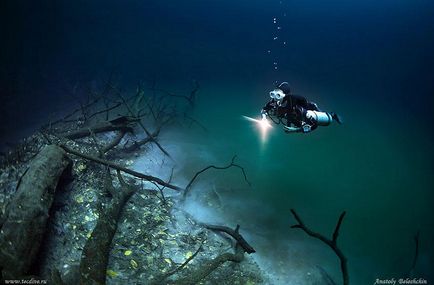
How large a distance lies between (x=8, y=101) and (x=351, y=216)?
1406 centimetres

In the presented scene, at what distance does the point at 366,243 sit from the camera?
274 inches

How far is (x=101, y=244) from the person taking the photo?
189 inches

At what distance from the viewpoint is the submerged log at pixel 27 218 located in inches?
151

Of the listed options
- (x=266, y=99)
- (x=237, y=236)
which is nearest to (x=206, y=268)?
(x=237, y=236)

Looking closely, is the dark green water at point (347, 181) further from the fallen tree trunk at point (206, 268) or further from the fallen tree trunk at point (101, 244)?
the fallen tree trunk at point (101, 244)

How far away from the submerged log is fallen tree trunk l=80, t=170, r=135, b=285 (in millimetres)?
732

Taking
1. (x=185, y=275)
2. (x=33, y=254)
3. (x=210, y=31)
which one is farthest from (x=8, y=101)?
(x=210, y=31)

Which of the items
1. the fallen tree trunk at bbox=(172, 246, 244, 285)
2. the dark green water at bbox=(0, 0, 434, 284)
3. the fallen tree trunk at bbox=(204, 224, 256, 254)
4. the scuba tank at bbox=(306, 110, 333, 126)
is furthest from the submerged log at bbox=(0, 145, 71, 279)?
the scuba tank at bbox=(306, 110, 333, 126)

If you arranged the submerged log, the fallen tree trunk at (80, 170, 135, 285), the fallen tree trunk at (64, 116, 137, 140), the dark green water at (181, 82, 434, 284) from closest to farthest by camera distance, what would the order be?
the submerged log
the fallen tree trunk at (80, 170, 135, 285)
the dark green water at (181, 82, 434, 284)
the fallen tree trunk at (64, 116, 137, 140)

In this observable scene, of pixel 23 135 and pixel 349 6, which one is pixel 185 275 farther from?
pixel 349 6

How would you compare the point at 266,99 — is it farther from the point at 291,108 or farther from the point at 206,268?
the point at 206,268

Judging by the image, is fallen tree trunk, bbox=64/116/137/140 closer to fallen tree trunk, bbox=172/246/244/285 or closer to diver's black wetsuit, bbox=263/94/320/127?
diver's black wetsuit, bbox=263/94/320/127

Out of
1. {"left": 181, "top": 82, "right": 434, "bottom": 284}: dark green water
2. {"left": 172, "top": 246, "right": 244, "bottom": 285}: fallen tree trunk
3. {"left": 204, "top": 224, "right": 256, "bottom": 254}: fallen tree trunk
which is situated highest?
{"left": 181, "top": 82, "right": 434, "bottom": 284}: dark green water

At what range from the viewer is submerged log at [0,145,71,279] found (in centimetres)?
383
